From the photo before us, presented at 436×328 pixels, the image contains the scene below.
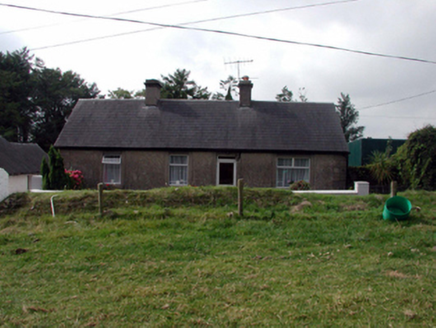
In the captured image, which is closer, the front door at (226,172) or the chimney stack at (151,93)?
the front door at (226,172)

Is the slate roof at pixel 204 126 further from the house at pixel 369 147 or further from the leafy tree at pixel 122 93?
the leafy tree at pixel 122 93

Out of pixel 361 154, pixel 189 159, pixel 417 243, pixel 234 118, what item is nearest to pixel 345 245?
pixel 417 243

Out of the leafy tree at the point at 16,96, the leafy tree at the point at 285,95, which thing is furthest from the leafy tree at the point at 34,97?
the leafy tree at the point at 285,95

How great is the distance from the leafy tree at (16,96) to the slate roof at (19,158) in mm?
9526

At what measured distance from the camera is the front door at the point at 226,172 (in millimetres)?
18031

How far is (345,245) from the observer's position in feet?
25.3

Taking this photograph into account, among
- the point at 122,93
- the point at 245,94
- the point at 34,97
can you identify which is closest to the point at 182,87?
the point at 122,93

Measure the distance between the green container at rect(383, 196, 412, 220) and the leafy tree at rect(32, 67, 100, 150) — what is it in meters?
45.1

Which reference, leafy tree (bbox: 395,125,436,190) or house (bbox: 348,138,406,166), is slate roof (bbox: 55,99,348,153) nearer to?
leafy tree (bbox: 395,125,436,190)

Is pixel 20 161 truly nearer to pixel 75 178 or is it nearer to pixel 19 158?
pixel 19 158

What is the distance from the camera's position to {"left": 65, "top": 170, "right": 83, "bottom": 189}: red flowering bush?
16250 mm

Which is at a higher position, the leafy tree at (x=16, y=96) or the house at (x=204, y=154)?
the leafy tree at (x=16, y=96)

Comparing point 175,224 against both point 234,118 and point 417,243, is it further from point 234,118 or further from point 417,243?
point 234,118

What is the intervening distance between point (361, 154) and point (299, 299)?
80.9ft
